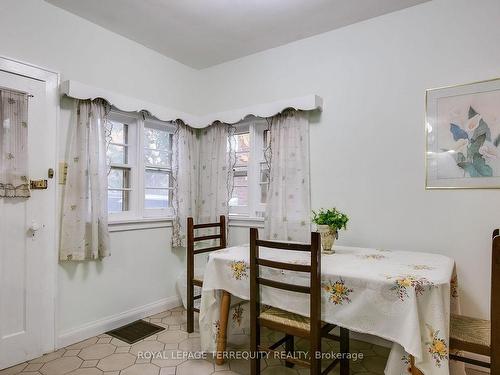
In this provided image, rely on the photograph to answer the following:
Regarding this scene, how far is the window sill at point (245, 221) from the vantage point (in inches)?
124

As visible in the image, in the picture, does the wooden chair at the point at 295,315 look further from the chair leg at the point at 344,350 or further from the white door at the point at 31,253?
the white door at the point at 31,253

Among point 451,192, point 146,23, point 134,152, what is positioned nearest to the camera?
point 451,192

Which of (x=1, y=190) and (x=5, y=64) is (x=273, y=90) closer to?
(x=5, y=64)

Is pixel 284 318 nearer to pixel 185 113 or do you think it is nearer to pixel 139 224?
pixel 139 224

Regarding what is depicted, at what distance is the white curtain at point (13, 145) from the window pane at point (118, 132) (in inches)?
29.2

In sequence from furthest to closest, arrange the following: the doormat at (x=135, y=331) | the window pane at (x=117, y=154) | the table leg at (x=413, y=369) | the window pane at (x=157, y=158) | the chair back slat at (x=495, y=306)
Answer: the window pane at (x=157, y=158) → the window pane at (x=117, y=154) → the doormat at (x=135, y=331) → the table leg at (x=413, y=369) → the chair back slat at (x=495, y=306)

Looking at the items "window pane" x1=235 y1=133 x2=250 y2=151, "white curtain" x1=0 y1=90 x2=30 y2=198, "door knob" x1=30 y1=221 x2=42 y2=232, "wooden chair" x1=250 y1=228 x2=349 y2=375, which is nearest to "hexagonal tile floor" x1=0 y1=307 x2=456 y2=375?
"wooden chair" x1=250 y1=228 x2=349 y2=375

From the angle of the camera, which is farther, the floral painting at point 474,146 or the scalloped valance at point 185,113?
the scalloped valance at point 185,113

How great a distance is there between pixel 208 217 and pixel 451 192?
2276 mm

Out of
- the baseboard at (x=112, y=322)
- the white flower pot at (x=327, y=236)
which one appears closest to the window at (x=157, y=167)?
the baseboard at (x=112, y=322)

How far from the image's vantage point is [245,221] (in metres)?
3.22

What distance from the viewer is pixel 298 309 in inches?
69.2

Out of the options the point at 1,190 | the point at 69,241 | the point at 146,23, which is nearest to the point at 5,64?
the point at 1,190

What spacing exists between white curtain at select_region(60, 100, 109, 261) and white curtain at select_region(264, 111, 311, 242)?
57.6 inches
